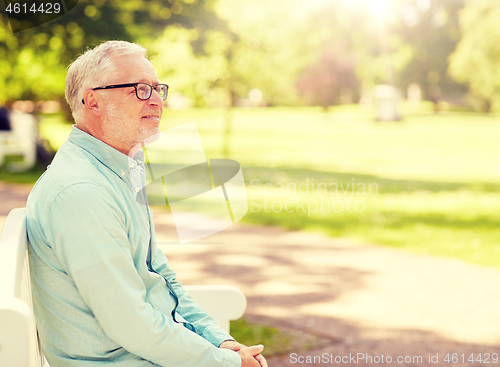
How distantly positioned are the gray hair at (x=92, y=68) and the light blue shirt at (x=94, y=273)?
0.16 meters

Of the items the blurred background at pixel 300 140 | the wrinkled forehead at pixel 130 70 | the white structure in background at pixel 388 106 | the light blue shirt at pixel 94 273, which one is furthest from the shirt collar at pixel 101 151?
the white structure in background at pixel 388 106

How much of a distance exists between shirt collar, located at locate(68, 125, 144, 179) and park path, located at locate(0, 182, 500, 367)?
94.9 inches

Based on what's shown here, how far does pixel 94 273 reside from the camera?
1.63m

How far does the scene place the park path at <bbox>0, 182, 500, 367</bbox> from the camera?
4.24 meters

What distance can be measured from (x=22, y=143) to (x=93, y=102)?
49.4ft

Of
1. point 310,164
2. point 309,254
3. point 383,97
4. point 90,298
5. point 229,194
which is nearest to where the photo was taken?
point 90,298

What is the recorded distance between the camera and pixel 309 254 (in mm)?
6938

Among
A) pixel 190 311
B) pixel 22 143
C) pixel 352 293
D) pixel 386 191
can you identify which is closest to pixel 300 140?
pixel 22 143

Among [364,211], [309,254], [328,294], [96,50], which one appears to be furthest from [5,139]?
[96,50]

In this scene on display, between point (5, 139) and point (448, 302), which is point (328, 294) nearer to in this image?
point (448, 302)

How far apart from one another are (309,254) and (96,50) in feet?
17.4

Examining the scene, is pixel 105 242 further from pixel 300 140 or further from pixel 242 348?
pixel 300 140

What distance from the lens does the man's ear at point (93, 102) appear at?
1997mm

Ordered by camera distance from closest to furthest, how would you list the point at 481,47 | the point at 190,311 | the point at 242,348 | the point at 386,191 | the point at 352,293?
the point at 242,348 → the point at 190,311 → the point at 352,293 → the point at 386,191 → the point at 481,47
